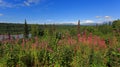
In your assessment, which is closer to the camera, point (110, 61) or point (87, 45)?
point (110, 61)

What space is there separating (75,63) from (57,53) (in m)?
0.67

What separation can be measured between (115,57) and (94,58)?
783mm

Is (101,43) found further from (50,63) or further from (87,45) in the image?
(50,63)

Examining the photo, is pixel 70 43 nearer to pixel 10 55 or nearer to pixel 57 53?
pixel 57 53

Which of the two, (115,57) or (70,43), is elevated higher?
(70,43)

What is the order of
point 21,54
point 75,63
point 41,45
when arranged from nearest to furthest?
point 75,63
point 21,54
point 41,45

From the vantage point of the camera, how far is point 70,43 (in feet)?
22.0

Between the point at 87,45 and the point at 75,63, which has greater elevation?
the point at 87,45

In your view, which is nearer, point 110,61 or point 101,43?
point 110,61

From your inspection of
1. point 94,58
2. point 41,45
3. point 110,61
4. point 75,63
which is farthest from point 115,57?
point 41,45

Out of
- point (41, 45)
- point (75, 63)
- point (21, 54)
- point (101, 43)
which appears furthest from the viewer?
point (101, 43)

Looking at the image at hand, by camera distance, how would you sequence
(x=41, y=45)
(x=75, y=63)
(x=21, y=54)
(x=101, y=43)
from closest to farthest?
(x=75, y=63)
(x=21, y=54)
(x=41, y=45)
(x=101, y=43)

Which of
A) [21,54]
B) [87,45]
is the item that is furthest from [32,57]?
[87,45]

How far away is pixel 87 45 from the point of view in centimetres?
661
